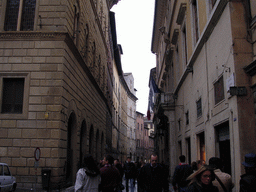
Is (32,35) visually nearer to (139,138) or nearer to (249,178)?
(249,178)

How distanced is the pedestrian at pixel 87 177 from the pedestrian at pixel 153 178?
1.58 meters

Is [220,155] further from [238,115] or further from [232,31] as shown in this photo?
[232,31]

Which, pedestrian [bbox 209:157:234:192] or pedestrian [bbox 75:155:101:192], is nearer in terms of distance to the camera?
pedestrian [bbox 209:157:234:192]

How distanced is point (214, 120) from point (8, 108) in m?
8.79

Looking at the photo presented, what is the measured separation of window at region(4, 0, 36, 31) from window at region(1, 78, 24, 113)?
2.50m

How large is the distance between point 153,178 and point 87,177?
72.5 inches

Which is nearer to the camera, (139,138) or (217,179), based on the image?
(217,179)

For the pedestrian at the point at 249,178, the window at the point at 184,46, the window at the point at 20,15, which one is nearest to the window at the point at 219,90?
the pedestrian at the point at 249,178

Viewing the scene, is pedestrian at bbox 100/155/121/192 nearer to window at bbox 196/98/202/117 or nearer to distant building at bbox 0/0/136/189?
distant building at bbox 0/0/136/189

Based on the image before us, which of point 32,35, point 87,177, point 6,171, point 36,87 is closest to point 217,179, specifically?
point 87,177

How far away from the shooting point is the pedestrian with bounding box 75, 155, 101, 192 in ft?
17.9

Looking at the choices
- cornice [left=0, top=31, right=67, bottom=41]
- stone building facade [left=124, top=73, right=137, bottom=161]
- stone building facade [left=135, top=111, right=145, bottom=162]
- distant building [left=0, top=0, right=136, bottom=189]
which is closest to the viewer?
distant building [left=0, top=0, right=136, bottom=189]

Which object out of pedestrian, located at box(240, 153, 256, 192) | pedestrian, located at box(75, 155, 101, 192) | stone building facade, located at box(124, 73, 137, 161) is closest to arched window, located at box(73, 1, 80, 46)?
pedestrian, located at box(75, 155, 101, 192)

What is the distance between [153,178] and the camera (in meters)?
Answer: 6.76
